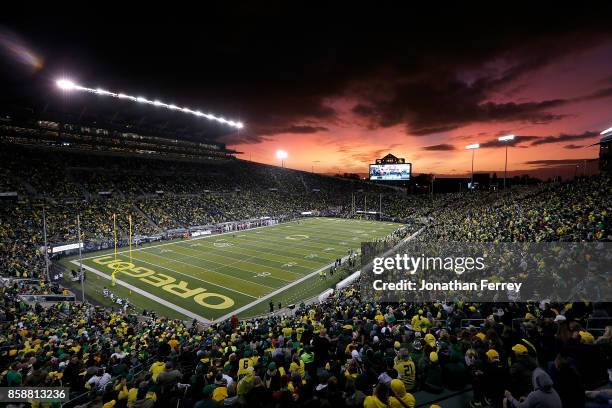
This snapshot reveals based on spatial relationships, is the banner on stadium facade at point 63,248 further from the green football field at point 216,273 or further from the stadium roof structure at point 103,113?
the stadium roof structure at point 103,113

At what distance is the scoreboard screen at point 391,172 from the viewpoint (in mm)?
61594

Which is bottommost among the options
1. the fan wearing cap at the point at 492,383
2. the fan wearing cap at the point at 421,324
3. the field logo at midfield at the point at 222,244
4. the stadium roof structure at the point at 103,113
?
the field logo at midfield at the point at 222,244

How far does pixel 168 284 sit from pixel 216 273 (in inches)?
152

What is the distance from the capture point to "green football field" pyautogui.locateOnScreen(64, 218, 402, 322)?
18984mm

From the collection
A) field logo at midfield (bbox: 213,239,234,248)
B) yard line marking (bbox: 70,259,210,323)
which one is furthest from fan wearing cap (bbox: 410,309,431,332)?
field logo at midfield (bbox: 213,239,234,248)

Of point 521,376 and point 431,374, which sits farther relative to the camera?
point 431,374

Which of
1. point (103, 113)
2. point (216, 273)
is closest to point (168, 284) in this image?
point (216, 273)

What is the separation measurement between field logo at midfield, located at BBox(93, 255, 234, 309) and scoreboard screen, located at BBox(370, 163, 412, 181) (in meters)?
48.8

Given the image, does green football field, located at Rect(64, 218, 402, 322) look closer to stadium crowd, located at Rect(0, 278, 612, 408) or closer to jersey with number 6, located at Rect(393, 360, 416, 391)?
stadium crowd, located at Rect(0, 278, 612, 408)

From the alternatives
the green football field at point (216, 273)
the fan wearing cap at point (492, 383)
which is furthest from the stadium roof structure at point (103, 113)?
the fan wearing cap at point (492, 383)

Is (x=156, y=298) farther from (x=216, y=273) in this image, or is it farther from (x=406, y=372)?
(x=406, y=372)

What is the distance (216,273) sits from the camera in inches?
970

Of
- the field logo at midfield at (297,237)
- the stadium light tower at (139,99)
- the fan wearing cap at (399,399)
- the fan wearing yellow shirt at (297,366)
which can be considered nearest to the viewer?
the fan wearing cap at (399,399)

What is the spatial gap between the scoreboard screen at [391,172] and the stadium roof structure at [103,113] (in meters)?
34.0
